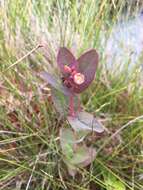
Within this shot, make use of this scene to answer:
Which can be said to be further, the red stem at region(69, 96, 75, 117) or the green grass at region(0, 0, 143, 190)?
the green grass at region(0, 0, 143, 190)

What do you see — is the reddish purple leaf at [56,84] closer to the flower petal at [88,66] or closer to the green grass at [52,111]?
the flower petal at [88,66]

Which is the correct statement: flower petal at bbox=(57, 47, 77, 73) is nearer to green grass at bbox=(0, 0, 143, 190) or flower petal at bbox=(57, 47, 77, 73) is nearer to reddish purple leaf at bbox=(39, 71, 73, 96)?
reddish purple leaf at bbox=(39, 71, 73, 96)

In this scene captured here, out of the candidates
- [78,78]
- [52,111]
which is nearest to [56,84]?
[78,78]

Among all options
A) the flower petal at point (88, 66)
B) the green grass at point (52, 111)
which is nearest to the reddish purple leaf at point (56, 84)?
the flower petal at point (88, 66)

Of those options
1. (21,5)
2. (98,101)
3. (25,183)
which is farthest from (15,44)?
(25,183)

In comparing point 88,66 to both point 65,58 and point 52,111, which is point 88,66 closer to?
point 65,58

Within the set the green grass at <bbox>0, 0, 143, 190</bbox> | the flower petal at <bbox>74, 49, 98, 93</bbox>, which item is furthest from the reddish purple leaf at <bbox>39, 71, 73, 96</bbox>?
the green grass at <bbox>0, 0, 143, 190</bbox>
